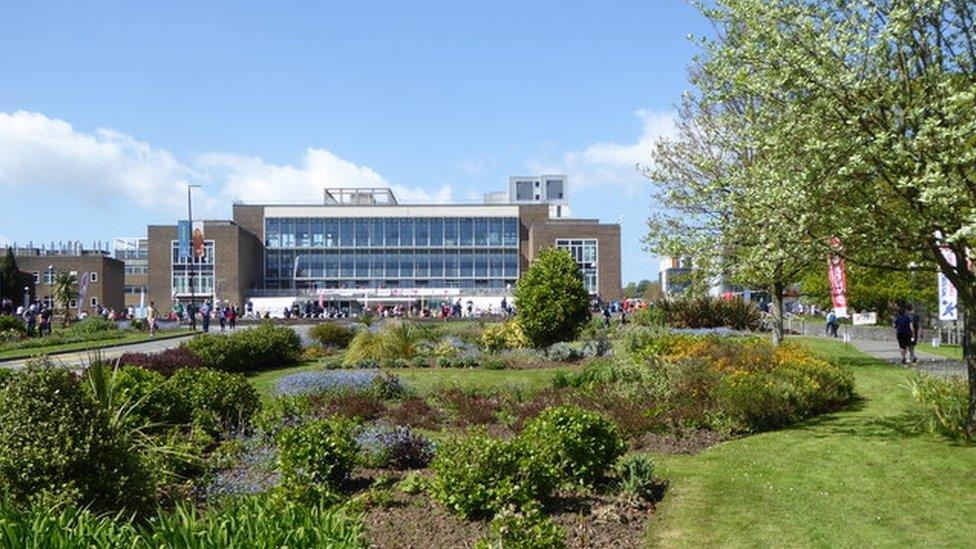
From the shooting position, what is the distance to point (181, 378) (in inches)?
446

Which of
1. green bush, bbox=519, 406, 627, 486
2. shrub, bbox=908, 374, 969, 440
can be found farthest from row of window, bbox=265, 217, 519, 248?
green bush, bbox=519, 406, 627, 486

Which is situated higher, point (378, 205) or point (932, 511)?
point (378, 205)

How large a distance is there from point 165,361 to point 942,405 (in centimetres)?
1399

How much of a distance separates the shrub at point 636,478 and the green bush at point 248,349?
46.2ft

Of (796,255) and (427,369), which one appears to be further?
(427,369)

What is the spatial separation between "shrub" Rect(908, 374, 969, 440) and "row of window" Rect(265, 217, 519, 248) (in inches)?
3501

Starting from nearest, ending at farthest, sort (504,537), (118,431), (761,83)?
(504,537) → (118,431) → (761,83)

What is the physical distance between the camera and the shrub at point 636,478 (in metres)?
8.28

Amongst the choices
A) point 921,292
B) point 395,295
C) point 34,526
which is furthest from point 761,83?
point 395,295

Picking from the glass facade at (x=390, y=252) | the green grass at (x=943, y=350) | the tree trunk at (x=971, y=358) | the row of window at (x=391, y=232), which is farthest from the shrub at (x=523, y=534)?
the row of window at (x=391, y=232)

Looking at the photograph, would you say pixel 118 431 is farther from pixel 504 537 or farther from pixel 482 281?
pixel 482 281

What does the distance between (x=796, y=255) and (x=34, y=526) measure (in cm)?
919

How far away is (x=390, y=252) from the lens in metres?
102

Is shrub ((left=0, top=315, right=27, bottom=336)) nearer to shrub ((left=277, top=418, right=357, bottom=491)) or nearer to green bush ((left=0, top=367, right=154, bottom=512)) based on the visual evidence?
shrub ((left=277, top=418, right=357, bottom=491))
